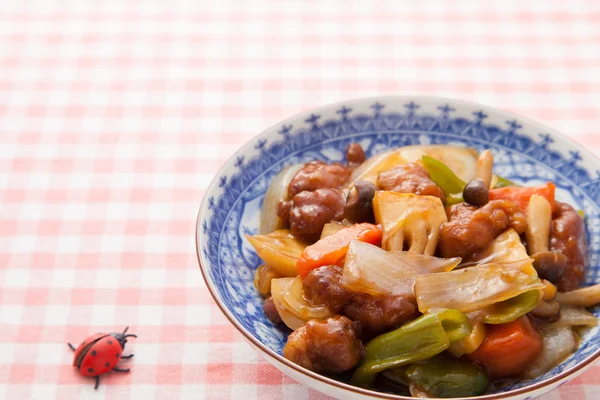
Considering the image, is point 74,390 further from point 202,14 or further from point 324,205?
point 202,14

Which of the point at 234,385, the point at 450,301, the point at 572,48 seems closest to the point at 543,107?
the point at 572,48

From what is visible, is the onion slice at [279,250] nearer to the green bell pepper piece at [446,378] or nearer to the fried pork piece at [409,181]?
the fried pork piece at [409,181]

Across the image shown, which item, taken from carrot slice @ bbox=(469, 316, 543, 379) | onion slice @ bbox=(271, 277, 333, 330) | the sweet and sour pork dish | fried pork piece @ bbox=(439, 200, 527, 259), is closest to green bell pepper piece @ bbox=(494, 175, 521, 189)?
the sweet and sour pork dish

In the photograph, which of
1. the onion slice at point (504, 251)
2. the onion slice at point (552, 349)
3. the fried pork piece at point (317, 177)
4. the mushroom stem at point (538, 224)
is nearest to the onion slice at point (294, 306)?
the fried pork piece at point (317, 177)

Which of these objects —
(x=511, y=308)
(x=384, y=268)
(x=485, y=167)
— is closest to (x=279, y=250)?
(x=384, y=268)

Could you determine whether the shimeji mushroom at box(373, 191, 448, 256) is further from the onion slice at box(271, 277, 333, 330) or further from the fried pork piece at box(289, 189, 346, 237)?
the onion slice at box(271, 277, 333, 330)

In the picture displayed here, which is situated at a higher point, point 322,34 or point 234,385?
point 322,34
